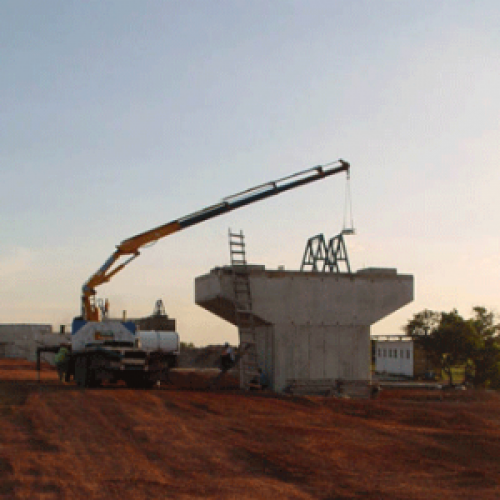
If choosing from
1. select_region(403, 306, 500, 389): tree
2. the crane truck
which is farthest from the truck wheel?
select_region(403, 306, 500, 389): tree

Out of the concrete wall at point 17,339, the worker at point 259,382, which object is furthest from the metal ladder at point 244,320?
the concrete wall at point 17,339

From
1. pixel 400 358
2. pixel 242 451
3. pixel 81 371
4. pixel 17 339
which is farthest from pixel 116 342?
pixel 17 339

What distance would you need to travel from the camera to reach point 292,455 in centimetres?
1266

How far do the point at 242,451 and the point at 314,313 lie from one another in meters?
16.9

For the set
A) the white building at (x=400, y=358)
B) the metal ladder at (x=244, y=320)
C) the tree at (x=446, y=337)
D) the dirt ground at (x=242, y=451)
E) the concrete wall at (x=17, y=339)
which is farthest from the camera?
the concrete wall at (x=17, y=339)

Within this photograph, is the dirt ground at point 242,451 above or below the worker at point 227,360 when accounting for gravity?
below

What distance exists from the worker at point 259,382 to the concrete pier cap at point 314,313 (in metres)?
0.30

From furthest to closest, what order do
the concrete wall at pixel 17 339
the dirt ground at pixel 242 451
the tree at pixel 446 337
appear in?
the concrete wall at pixel 17 339 < the tree at pixel 446 337 < the dirt ground at pixel 242 451

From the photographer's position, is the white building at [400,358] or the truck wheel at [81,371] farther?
the white building at [400,358]

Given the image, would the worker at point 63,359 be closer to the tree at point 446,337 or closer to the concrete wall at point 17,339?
the tree at point 446,337

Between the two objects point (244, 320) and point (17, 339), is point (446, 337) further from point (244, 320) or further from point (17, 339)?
point (17, 339)

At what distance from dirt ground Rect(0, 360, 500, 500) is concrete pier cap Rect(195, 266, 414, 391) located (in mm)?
7197

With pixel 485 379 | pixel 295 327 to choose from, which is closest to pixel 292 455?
pixel 295 327

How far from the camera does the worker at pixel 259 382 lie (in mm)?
29312
